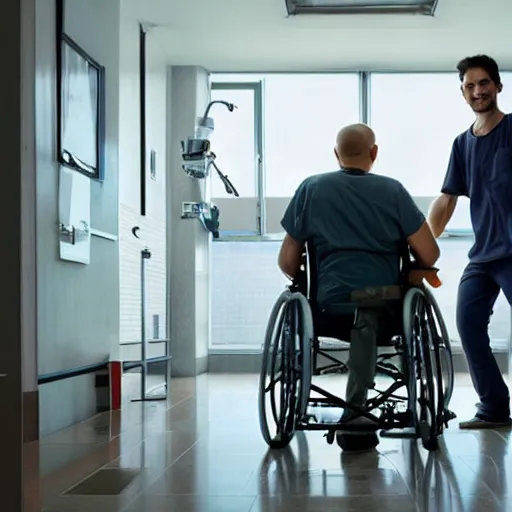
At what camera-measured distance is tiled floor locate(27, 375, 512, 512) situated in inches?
78.2

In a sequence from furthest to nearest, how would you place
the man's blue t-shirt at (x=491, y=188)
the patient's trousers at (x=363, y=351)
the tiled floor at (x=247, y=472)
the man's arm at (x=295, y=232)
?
1. the man's blue t-shirt at (x=491, y=188)
2. the man's arm at (x=295, y=232)
3. the patient's trousers at (x=363, y=351)
4. the tiled floor at (x=247, y=472)

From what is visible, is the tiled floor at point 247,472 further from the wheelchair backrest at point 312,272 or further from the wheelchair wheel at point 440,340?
the wheelchair backrest at point 312,272

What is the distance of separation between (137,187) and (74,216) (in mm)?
1916

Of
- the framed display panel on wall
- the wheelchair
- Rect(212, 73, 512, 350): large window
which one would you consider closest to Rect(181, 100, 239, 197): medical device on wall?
Rect(212, 73, 512, 350): large window

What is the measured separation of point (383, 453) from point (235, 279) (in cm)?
451

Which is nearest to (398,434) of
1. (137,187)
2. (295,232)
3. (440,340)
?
(440,340)

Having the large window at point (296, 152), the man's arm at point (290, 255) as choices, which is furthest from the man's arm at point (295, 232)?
the large window at point (296, 152)

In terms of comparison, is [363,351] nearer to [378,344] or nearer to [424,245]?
[378,344]

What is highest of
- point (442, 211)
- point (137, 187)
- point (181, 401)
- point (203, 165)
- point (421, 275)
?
point (203, 165)

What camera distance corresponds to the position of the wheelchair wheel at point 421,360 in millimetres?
2529

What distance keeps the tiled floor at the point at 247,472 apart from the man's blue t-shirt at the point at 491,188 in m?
0.69

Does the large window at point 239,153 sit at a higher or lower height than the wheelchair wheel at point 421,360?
higher

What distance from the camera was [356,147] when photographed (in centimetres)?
290

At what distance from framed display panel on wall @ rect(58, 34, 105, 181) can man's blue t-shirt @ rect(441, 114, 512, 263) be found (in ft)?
5.27
